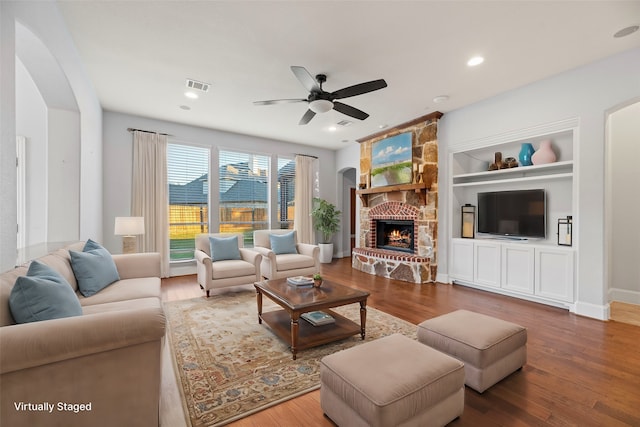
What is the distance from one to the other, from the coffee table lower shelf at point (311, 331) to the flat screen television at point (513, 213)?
3066 mm

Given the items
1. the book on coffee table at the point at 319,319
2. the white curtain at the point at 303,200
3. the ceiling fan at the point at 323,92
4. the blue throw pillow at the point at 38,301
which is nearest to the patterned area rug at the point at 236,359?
the book on coffee table at the point at 319,319

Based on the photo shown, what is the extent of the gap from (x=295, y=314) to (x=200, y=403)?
33.3 inches

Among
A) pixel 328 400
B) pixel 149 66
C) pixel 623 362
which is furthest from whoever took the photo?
pixel 149 66

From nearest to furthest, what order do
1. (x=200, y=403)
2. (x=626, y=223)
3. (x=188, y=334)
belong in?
(x=200, y=403) < (x=188, y=334) < (x=626, y=223)

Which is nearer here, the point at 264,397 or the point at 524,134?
the point at 264,397

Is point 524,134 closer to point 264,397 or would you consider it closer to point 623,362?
point 623,362

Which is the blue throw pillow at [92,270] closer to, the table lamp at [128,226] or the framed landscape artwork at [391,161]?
the table lamp at [128,226]

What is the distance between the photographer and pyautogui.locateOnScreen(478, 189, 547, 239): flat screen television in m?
3.91

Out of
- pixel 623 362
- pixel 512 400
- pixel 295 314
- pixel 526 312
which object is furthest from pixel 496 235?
pixel 295 314

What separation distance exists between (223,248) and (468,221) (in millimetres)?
4055

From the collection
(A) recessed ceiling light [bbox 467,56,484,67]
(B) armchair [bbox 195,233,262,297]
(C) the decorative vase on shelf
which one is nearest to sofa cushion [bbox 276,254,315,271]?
(B) armchair [bbox 195,233,262,297]

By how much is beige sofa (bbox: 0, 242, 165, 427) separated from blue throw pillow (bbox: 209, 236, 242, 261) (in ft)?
9.19

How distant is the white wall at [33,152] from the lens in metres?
3.04

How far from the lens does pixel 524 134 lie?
12.7ft
